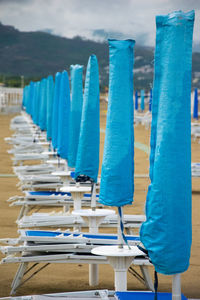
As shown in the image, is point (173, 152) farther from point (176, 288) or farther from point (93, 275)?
point (93, 275)

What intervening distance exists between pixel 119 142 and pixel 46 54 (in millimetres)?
143661

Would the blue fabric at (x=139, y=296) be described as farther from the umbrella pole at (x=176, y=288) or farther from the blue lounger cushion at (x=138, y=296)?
the umbrella pole at (x=176, y=288)

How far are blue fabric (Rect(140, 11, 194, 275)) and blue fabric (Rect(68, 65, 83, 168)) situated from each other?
4020mm

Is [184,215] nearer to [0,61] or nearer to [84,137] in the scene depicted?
[84,137]

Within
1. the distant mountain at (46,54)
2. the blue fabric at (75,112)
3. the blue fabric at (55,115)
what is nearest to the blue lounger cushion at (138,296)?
the blue fabric at (75,112)

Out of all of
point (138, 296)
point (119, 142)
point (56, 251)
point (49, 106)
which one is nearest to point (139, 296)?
point (138, 296)

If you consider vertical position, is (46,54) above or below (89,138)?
above

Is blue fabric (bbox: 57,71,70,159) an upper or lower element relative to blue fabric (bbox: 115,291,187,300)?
upper

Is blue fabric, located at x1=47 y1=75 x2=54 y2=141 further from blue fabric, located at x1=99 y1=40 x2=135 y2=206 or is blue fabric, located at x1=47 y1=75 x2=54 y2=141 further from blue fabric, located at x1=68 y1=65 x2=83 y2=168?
blue fabric, located at x1=99 y1=40 x2=135 y2=206

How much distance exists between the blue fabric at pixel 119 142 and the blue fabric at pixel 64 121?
380 cm

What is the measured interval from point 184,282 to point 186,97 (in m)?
2.85

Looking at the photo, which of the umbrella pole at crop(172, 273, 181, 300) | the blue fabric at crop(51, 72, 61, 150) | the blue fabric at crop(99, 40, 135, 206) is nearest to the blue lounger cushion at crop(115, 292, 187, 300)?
the umbrella pole at crop(172, 273, 181, 300)

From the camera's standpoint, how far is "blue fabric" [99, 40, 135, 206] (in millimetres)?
4223

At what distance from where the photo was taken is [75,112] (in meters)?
7.20
